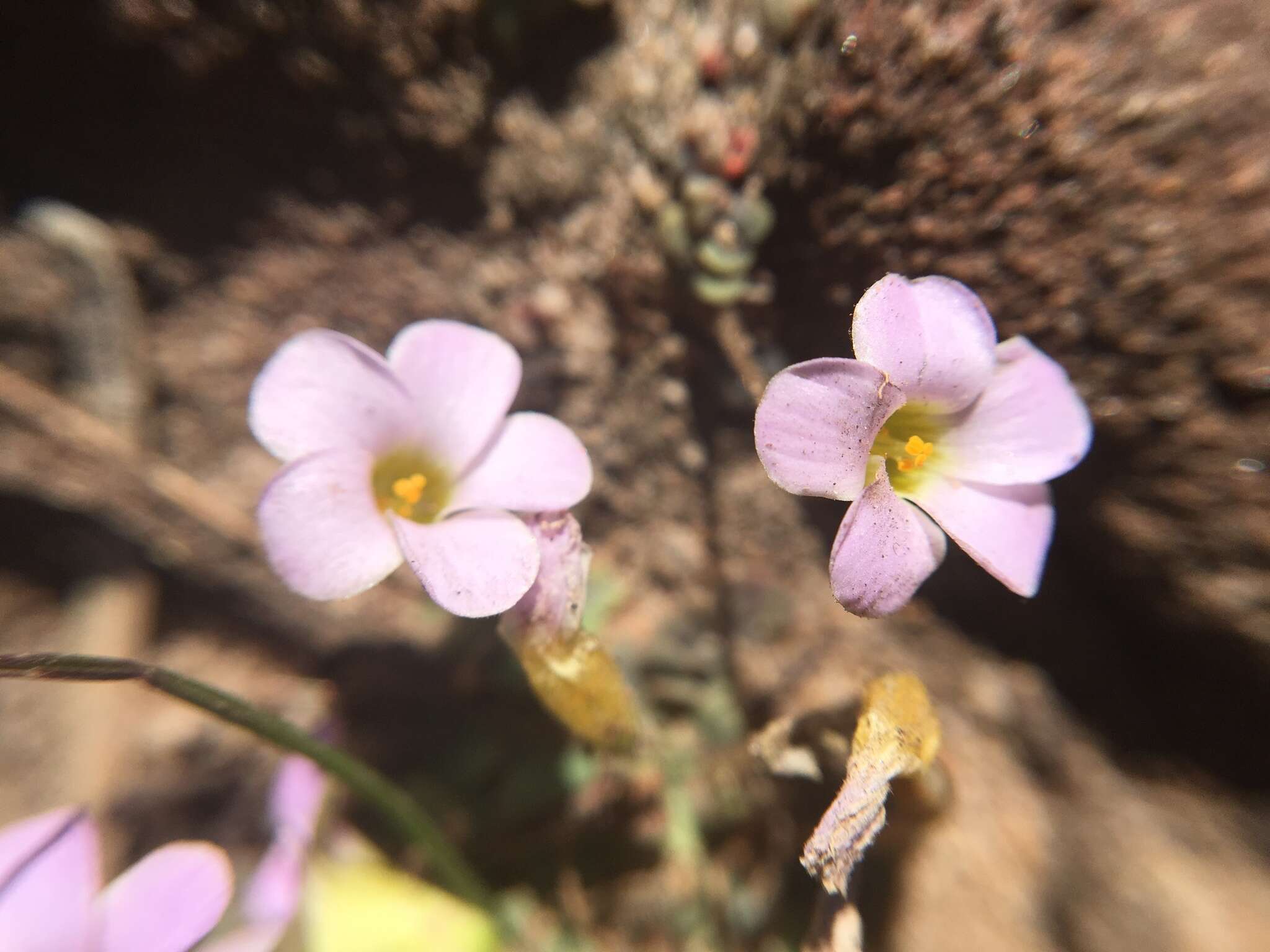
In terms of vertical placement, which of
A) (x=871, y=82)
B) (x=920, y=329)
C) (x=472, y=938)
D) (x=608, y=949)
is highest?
(x=871, y=82)

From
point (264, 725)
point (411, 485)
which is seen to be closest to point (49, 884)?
point (264, 725)

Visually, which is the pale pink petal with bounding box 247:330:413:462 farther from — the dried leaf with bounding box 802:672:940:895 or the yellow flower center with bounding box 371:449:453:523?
the dried leaf with bounding box 802:672:940:895

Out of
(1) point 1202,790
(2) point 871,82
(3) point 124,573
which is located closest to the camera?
(2) point 871,82

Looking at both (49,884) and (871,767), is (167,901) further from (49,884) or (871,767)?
(871,767)

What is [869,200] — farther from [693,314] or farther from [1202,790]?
[1202,790]

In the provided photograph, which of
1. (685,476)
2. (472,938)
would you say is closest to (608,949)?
(472,938)

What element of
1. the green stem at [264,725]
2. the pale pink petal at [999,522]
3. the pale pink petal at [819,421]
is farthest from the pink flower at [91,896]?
the pale pink petal at [999,522]
